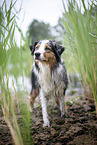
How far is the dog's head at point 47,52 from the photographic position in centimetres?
151

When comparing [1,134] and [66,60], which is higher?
[66,60]

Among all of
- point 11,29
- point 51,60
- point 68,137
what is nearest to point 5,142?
point 68,137

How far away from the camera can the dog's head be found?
1514mm

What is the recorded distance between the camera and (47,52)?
1.57 meters

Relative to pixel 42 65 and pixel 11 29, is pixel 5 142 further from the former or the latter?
pixel 42 65

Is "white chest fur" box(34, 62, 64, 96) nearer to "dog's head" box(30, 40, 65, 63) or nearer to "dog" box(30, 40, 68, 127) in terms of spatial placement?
"dog" box(30, 40, 68, 127)

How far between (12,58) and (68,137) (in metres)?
0.81

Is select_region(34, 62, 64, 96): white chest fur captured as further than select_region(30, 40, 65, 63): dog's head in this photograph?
Yes

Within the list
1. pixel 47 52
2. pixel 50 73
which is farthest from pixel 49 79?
→ pixel 47 52

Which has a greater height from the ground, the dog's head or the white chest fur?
the dog's head

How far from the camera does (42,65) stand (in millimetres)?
1690

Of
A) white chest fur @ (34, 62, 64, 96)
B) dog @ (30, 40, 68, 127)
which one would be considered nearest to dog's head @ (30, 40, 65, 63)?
dog @ (30, 40, 68, 127)

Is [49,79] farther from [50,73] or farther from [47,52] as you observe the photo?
[47,52]

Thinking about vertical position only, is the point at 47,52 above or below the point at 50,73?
above
